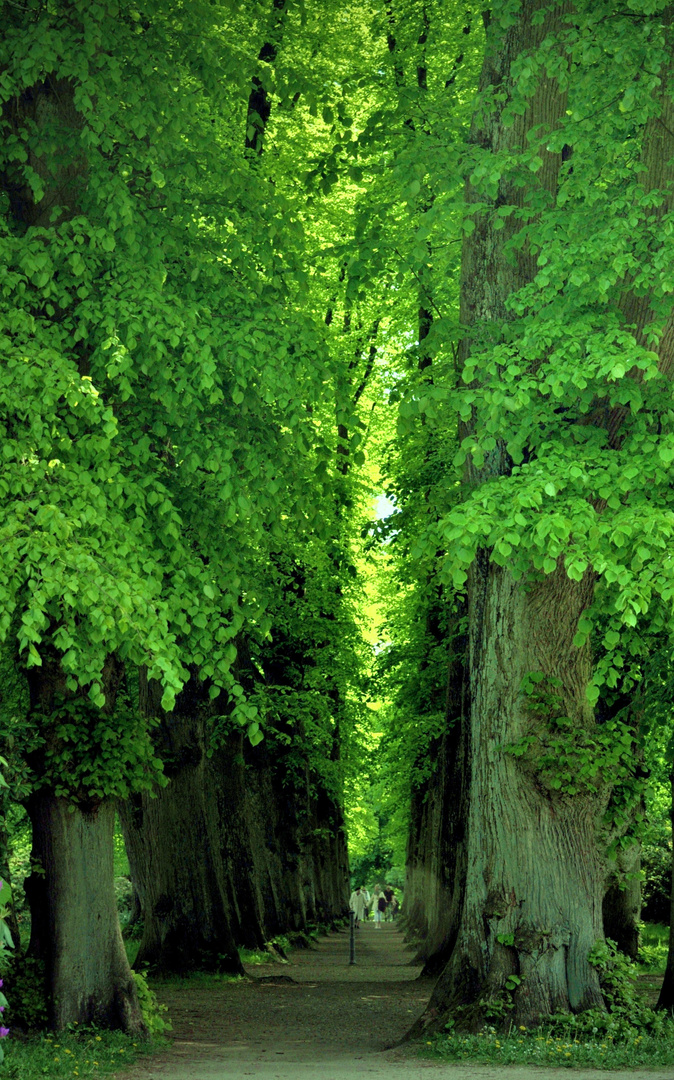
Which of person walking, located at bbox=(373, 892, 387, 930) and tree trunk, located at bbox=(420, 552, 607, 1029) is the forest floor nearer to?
tree trunk, located at bbox=(420, 552, 607, 1029)

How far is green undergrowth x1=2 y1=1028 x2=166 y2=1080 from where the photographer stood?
9.75 meters

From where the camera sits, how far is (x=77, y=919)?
1179 centimetres

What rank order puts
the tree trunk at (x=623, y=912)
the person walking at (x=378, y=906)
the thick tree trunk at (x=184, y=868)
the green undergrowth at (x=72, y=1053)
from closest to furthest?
the green undergrowth at (x=72, y=1053) → the thick tree trunk at (x=184, y=868) → the tree trunk at (x=623, y=912) → the person walking at (x=378, y=906)

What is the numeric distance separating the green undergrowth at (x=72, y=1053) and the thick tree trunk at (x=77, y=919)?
9.7 inches

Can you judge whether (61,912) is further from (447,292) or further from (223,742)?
(447,292)

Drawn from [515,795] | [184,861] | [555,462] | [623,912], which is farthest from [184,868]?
[555,462]

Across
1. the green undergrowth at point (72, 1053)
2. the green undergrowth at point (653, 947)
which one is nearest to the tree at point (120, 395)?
the green undergrowth at point (72, 1053)

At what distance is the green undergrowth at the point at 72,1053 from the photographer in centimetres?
975

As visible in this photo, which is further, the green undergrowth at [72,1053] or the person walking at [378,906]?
the person walking at [378,906]

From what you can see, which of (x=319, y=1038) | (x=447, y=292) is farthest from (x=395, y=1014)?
(x=447, y=292)

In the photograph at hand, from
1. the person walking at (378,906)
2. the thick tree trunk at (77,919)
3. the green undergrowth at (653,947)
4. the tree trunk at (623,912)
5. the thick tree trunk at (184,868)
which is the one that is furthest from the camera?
the person walking at (378,906)

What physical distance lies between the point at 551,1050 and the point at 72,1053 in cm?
410

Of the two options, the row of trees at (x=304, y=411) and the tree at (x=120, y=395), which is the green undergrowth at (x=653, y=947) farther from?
the tree at (x=120, y=395)

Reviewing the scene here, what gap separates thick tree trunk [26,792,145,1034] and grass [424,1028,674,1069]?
315 centimetres
